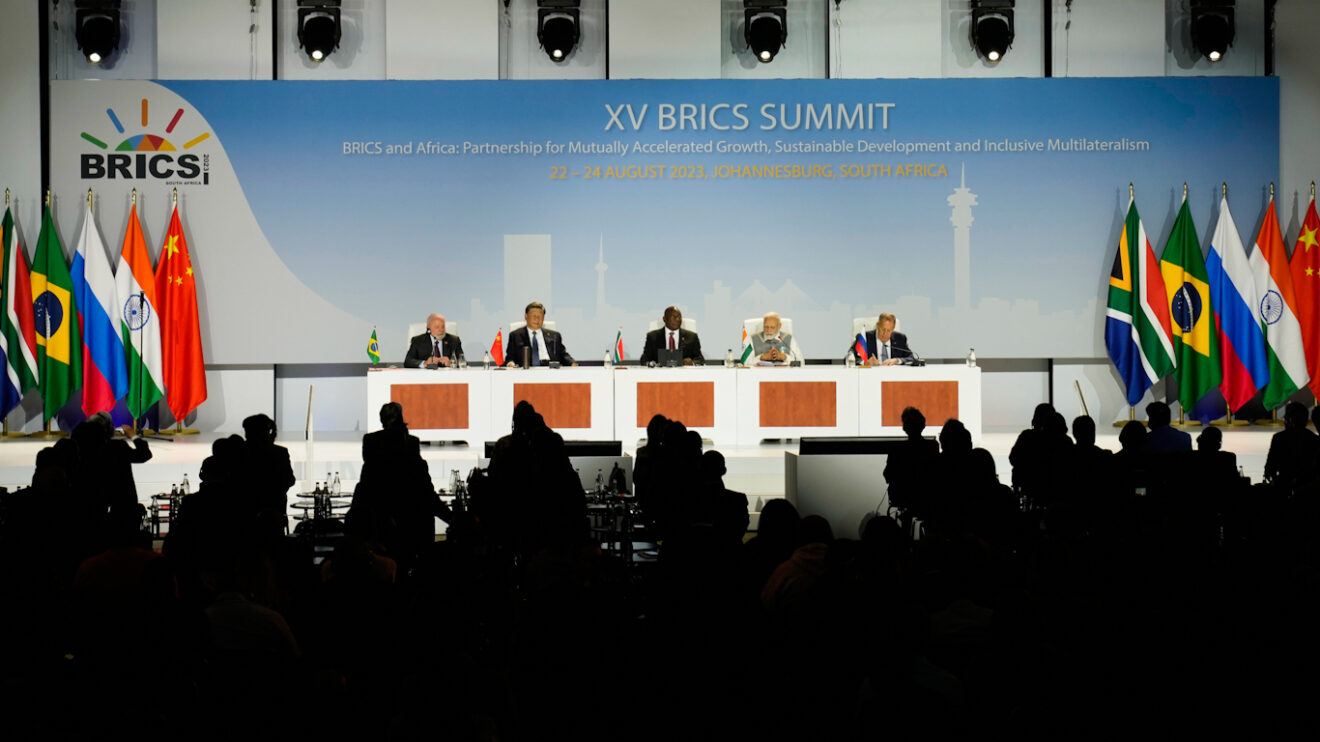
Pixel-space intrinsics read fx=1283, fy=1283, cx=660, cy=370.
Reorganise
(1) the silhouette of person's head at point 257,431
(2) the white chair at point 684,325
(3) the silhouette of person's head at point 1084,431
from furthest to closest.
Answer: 1. (2) the white chair at point 684,325
2. (3) the silhouette of person's head at point 1084,431
3. (1) the silhouette of person's head at point 257,431

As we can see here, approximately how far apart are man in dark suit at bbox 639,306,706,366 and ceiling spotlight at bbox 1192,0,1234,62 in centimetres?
610

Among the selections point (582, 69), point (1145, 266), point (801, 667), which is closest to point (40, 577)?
point (801, 667)

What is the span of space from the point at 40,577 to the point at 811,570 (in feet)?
7.76

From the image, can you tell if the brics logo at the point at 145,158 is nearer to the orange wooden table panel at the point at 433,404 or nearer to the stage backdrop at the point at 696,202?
the stage backdrop at the point at 696,202

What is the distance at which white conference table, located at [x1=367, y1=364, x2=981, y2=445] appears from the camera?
34.9 ft

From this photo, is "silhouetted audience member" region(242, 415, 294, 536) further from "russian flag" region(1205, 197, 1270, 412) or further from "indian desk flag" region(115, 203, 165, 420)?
"russian flag" region(1205, 197, 1270, 412)

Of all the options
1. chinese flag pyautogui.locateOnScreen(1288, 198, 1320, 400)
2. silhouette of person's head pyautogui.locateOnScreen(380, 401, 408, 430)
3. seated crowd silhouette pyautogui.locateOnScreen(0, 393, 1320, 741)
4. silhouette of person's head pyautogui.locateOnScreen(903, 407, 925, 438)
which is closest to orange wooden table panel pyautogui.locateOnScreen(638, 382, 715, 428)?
silhouette of person's head pyautogui.locateOnScreen(903, 407, 925, 438)

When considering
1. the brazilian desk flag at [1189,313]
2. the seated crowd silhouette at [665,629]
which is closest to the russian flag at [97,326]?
the seated crowd silhouette at [665,629]

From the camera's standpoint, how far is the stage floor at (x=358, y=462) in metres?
9.53

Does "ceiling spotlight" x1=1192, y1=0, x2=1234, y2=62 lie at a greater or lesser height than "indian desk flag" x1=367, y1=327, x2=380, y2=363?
greater

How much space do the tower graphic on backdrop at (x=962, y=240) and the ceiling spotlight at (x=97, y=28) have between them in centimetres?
831

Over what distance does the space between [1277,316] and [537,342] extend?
7054 mm

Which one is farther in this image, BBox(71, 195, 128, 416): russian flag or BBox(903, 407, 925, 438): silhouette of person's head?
BBox(71, 195, 128, 416): russian flag

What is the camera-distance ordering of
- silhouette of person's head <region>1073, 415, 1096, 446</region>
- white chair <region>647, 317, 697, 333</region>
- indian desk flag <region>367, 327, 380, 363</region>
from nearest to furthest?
silhouette of person's head <region>1073, 415, 1096, 446</region> < white chair <region>647, 317, 697, 333</region> < indian desk flag <region>367, 327, 380, 363</region>
